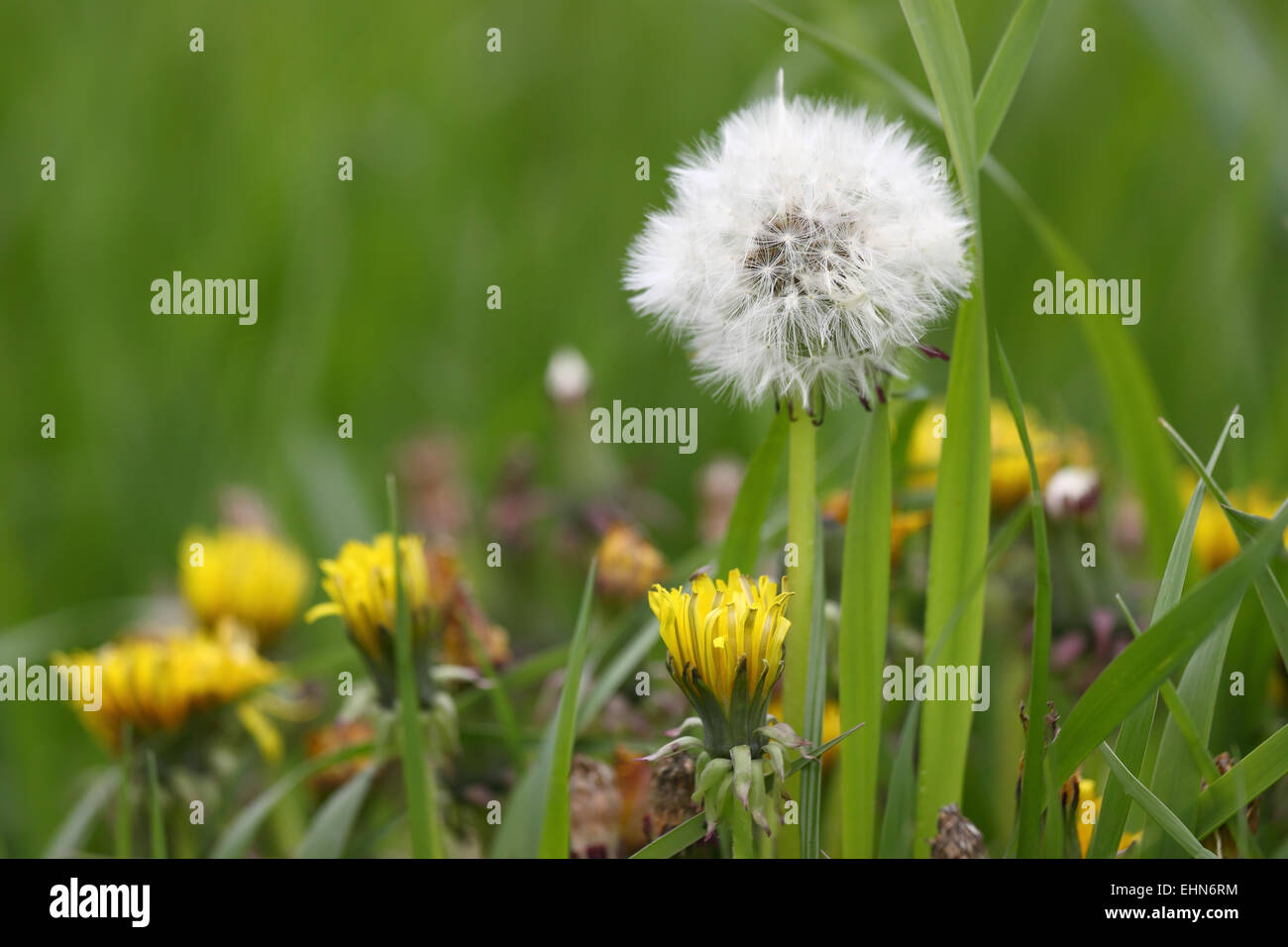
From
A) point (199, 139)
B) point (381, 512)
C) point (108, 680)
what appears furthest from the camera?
point (199, 139)

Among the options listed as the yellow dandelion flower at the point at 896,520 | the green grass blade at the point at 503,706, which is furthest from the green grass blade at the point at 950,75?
the green grass blade at the point at 503,706

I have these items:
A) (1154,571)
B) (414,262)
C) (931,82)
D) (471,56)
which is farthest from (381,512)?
(471,56)

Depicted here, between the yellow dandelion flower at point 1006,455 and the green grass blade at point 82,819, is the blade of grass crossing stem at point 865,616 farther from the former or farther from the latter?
the green grass blade at point 82,819


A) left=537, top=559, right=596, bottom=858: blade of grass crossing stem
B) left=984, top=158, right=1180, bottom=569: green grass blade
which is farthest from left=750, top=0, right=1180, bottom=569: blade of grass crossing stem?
left=537, top=559, right=596, bottom=858: blade of grass crossing stem

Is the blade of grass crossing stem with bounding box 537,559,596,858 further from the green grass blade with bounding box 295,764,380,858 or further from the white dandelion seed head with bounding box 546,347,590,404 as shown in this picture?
the white dandelion seed head with bounding box 546,347,590,404

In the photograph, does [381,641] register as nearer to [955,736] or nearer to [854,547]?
[854,547]
